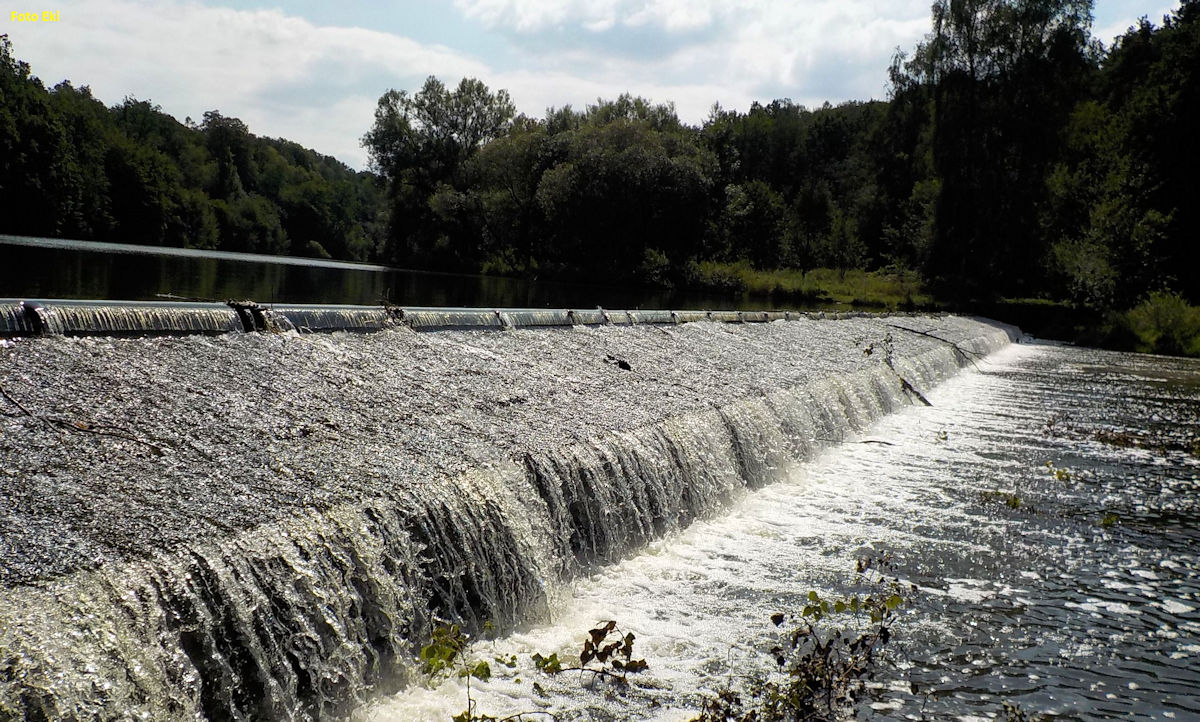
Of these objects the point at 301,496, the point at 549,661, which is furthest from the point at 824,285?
the point at 301,496

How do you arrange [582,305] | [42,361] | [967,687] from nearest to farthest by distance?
[967,687], [42,361], [582,305]

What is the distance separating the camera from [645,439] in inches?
300

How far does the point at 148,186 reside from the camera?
2388 inches

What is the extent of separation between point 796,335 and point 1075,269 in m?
27.5

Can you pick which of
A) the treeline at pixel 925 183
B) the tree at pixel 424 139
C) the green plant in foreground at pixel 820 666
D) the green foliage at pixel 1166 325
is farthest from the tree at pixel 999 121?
the green plant in foreground at pixel 820 666

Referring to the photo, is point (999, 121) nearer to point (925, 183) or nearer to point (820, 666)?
point (925, 183)

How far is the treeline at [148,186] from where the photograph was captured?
48.4 m

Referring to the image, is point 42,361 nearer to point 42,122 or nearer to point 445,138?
point 42,122

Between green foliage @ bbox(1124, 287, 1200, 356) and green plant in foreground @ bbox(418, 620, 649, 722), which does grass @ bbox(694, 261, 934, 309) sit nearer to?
green foliage @ bbox(1124, 287, 1200, 356)

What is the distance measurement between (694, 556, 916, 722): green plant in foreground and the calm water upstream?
0.13m

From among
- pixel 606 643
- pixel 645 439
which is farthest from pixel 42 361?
pixel 645 439

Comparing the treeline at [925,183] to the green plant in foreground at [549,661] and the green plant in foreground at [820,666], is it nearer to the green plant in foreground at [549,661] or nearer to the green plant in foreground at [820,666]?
the green plant in foreground at [820,666]

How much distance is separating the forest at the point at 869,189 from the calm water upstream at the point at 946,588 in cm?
2874

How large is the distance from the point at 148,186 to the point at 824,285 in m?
46.1
